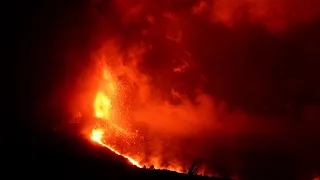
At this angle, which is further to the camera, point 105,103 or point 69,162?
point 105,103

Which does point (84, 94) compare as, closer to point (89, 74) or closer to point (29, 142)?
point (89, 74)

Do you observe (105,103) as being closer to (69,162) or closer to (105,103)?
(105,103)

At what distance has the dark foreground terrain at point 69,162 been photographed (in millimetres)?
24188

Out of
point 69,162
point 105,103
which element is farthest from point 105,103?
point 69,162

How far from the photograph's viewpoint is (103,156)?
27.7 meters

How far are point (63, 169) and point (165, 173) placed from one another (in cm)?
648

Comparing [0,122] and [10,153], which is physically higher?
[0,122]

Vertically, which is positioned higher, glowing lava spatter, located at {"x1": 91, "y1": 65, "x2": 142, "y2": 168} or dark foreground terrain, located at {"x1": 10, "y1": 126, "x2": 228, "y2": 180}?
glowing lava spatter, located at {"x1": 91, "y1": 65, "x2": 142, "y2": 168}

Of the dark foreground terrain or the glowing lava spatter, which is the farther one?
the glowing lava spatter

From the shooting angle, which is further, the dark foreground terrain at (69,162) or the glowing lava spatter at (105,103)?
the glowing lava spatter at (105,103)

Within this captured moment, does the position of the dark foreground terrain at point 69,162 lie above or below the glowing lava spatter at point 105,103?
below

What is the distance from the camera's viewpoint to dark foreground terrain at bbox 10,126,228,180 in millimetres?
24188

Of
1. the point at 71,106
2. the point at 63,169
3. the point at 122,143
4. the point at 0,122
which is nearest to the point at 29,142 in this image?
the point at 63,169

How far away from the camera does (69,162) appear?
25297mm
